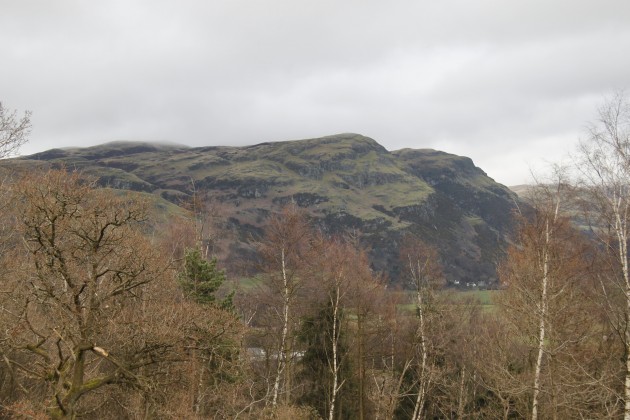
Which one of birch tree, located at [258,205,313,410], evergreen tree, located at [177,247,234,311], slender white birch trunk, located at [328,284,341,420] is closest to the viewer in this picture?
evergreen tree, located at [177,247,234,311]

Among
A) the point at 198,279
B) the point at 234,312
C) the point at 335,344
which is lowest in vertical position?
the point at 335,344

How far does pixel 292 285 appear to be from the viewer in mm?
33125

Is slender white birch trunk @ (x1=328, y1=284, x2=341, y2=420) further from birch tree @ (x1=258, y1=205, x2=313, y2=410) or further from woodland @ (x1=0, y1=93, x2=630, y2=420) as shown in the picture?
birch tree @ (x1=258, y1=205, x2=313, y2=410)

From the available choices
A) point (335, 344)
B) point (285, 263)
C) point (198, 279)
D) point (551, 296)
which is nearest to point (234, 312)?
point (198, 279)

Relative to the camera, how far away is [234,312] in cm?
2961

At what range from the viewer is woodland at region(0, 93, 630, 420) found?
17359 millimetres

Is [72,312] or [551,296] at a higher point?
[551,296]

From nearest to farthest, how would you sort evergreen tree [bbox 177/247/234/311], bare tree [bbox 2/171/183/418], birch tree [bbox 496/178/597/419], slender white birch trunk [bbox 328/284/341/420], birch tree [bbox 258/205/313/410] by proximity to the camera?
bare tree [bbox 2/171/183/418]
birch tree [bbox 496/178/597/419]
evergreen tree [bbox 177/247/234/311]
slender white birch trunk [bbox 328/284/341/420]
birch tree [bbox 258/205/313/410]

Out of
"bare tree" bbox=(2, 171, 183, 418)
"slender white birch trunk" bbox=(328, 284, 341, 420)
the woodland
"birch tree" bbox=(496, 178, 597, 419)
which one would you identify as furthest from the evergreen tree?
"birch tree" bbox=(496, 178, 597, 419)

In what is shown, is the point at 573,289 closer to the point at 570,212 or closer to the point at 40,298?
the point at 570,212

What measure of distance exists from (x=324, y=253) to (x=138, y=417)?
21725 millimetres

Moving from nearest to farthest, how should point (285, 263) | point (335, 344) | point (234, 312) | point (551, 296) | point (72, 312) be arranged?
point (72, 312) → point (551, 296) → point (234, 312) → point (335, 344) → point (285, 263)

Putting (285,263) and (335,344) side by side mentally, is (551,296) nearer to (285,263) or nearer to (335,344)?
(335,344)

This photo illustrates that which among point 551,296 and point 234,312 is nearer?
point 551,296
